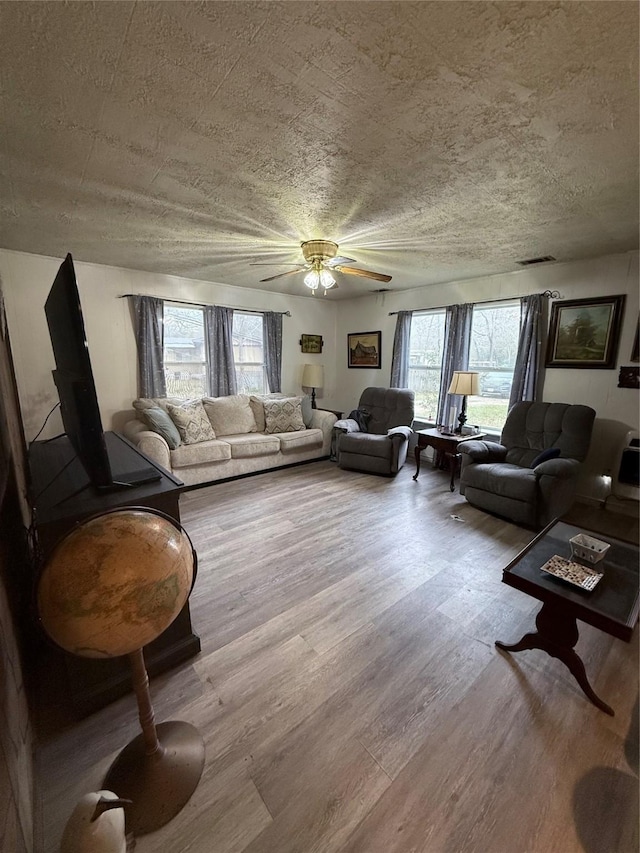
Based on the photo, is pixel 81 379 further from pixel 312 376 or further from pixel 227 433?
pixel 312 376

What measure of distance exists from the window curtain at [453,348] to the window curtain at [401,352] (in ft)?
1.94

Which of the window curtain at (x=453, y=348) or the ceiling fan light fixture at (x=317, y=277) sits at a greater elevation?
the ceiling fan light fixture at (x=317, y=277)

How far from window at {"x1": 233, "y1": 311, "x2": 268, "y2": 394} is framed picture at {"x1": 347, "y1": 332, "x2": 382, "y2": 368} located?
1.54 m

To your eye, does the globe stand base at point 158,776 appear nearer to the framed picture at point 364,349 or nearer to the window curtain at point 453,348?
the window curtain at point 453,348

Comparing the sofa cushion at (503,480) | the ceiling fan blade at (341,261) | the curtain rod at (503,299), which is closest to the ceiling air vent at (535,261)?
the curtain rod at (503,299)

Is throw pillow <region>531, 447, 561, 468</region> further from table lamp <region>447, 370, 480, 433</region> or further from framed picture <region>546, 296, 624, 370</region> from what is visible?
framed picture <region>546, 296, 624, 370</region>

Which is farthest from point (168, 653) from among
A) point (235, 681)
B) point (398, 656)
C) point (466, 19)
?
point (466, 19)

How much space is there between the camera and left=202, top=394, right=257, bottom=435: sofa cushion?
4230 mm

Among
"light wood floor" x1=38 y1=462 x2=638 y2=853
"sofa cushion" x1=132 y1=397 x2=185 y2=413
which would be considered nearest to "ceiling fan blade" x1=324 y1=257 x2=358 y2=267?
"sofa cushion" x1=132 y1=397 x2=185 y2=413

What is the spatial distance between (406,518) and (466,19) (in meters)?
2.92

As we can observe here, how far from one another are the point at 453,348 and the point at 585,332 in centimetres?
132

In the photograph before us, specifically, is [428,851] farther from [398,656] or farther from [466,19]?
[466,19]

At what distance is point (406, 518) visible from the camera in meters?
3.04

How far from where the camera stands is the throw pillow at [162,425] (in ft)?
11.6
